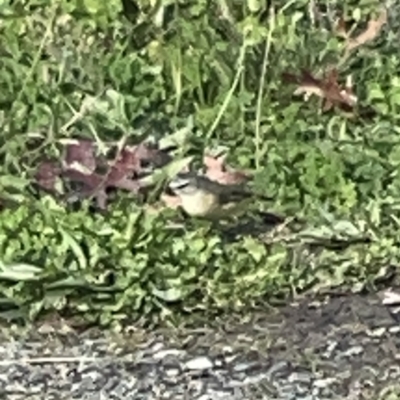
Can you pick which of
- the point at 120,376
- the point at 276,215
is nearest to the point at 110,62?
the point at 276,215

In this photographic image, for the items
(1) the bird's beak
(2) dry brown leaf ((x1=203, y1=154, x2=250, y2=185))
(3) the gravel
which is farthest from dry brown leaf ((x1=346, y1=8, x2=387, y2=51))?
(3) the gravel

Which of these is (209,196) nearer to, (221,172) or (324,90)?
(221,172)

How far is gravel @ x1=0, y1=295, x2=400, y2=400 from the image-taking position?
3168 millimetres

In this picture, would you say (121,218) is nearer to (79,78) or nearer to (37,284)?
(37,284)

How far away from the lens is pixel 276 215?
3.76 metres

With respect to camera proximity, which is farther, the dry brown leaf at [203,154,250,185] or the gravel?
the dry brown leaf at [203,154,250,185]

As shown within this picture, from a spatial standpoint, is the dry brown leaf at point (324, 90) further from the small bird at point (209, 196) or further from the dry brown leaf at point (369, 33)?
the small bird at point (209, 196)

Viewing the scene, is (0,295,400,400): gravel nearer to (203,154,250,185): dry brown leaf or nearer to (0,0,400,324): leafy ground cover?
(0,0,400,324): leafy ground cover

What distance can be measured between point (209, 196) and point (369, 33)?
81cm

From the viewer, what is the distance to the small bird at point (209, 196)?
375 cm

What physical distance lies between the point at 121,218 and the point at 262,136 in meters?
0.50

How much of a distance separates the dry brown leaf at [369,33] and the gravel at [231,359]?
3.26 ft

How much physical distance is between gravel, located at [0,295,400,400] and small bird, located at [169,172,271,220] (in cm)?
39

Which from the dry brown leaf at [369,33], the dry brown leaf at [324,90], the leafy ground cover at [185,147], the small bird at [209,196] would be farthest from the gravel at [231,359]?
the dry brown leaf at [369,33]
